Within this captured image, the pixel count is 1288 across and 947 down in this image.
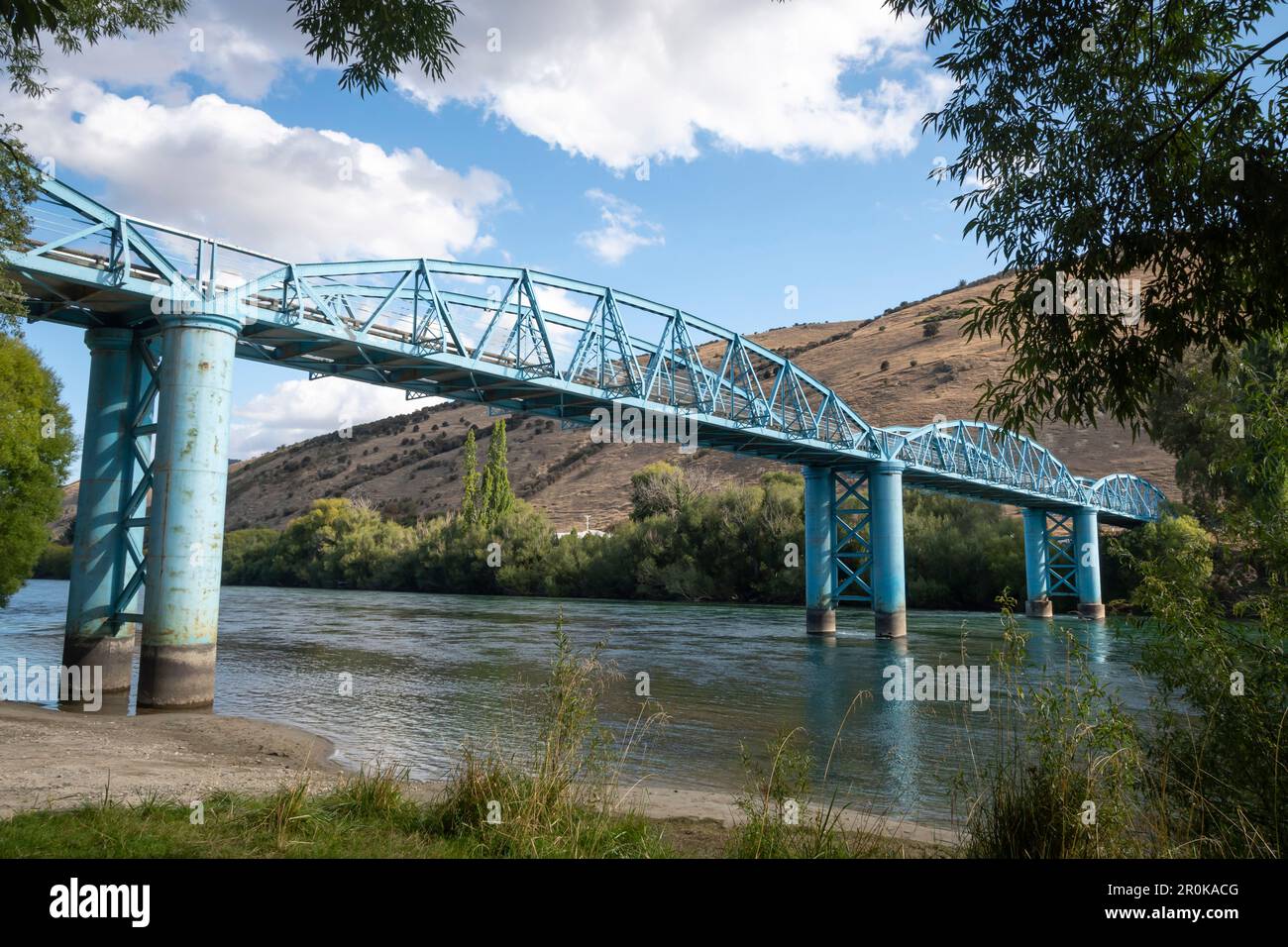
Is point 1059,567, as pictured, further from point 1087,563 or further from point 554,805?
point 554,805

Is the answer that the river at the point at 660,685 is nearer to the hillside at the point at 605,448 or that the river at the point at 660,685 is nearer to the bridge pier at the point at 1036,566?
the bridge pier at the point at 1036,566

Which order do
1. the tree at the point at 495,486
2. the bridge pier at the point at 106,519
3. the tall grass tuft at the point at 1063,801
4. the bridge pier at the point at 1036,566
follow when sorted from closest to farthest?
the tall grass tuft at the point at 1063,801
the bridge pier at the point at 106,519
the bridge pier at the point at 1036,566
the tree at the point at 495,486

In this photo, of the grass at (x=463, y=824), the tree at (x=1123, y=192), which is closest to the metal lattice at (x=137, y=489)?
the grass at (x=463, y=824)

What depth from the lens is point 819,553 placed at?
44469 mm

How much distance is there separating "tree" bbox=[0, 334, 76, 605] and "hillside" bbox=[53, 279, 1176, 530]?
6596cm

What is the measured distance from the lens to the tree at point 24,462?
23391 mm

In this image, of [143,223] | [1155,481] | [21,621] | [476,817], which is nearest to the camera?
[476,817]

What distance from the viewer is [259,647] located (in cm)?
3106

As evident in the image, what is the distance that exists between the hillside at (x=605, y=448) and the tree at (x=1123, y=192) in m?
64.9
